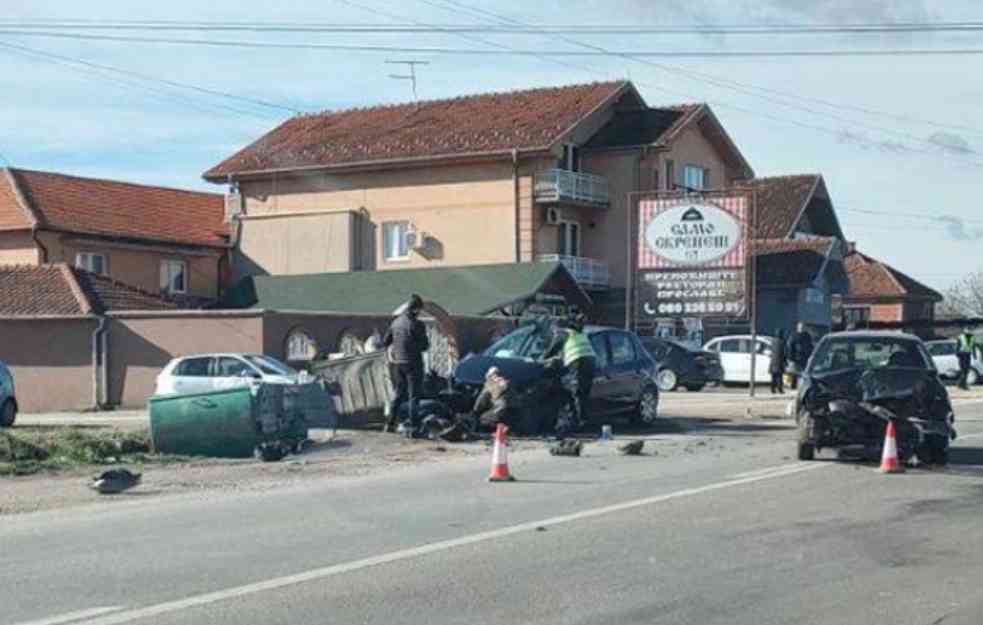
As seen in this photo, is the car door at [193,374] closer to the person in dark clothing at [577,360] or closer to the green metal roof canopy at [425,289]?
the person in dark clothing at [577,360]

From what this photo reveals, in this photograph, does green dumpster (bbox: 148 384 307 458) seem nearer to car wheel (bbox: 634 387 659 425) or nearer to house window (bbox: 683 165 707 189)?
car wheel (bbox: 634 387 659 425)

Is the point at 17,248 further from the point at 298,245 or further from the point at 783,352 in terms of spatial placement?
the point at 783,352

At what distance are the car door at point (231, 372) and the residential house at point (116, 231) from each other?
18.6m

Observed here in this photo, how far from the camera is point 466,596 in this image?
29.7ft

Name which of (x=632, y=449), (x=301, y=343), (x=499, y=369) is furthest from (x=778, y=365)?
(x=632, y=449)

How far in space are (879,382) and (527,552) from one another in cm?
746

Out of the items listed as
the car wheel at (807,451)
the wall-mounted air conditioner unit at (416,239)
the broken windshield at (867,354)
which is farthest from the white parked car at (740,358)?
the car wheel at (807,451)

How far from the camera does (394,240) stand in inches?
2056

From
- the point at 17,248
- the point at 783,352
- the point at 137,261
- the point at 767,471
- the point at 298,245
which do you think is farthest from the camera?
the point at 298,245

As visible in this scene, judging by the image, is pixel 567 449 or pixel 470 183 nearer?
pixel 567 449

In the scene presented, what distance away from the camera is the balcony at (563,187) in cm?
4953

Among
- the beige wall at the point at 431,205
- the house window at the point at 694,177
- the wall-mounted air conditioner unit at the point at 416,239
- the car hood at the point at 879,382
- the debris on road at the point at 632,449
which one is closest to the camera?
the car hood at the point at 879,382

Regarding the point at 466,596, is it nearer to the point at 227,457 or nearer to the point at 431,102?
the point at 227,457

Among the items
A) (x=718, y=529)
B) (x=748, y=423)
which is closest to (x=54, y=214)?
(x=748, y=423)
